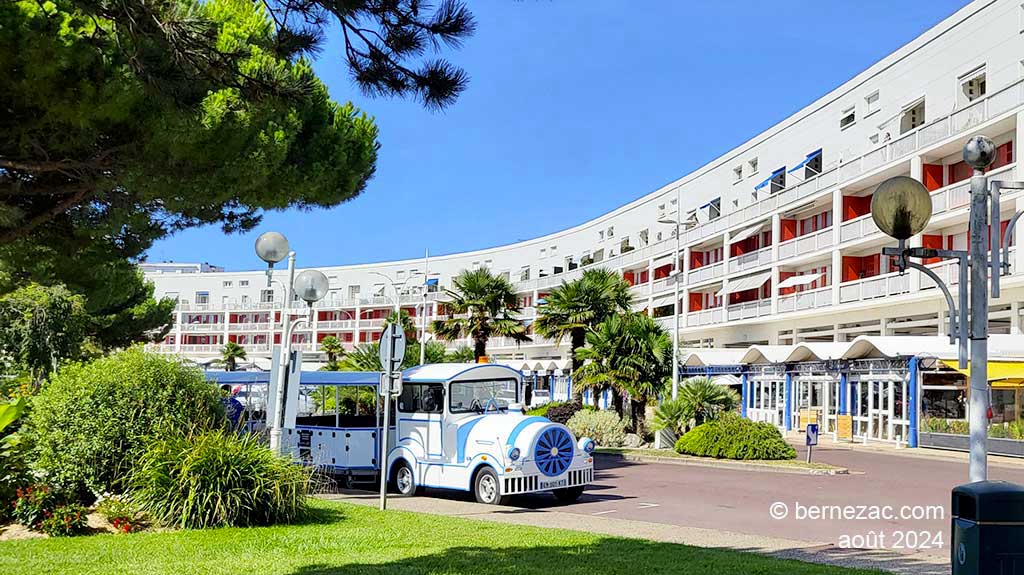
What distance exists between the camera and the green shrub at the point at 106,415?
11719 mm

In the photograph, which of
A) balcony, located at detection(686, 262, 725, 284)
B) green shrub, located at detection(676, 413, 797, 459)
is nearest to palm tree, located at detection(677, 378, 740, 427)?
green shrub, located at detection(676, 413, 797, 459)

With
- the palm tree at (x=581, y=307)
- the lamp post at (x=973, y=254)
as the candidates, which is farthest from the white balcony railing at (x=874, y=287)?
the lamp post at (x=973, y=254)

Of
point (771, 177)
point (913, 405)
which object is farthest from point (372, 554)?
point (771, 177)

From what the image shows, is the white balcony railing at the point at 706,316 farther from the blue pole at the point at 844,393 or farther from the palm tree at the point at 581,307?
the palm tree at the point at 581,307

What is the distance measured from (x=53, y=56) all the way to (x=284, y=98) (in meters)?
4.10

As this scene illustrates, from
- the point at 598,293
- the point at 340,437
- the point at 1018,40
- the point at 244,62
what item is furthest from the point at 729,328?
the point at 244,62

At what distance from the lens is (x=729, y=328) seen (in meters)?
50.0

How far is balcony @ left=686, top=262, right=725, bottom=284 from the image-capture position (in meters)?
51.1

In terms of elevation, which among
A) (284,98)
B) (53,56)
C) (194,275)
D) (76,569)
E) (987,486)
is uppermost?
(194,275)

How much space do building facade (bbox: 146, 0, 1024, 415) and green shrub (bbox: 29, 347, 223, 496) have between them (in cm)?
496

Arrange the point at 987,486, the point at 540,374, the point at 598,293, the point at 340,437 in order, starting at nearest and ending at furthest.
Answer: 1. the point at 987,486
2. the point at 340,437
3. the point at 598,293
4. the point at 540,374

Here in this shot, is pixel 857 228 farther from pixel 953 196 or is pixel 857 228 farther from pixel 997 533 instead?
pixel 997 533

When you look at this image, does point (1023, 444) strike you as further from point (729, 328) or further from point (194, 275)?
point (194, 275)

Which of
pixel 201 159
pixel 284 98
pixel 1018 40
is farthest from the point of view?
pixel 1018 40
